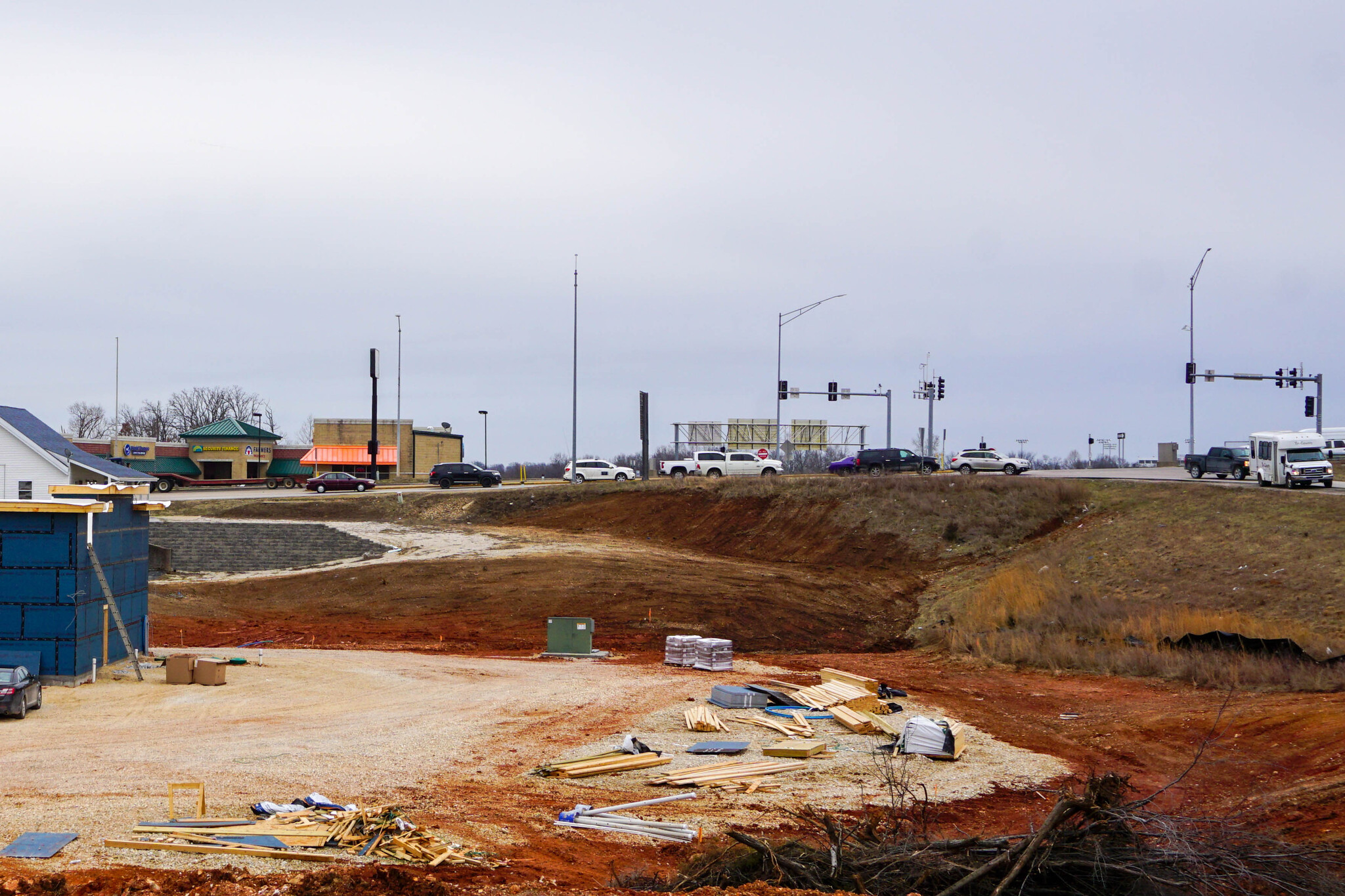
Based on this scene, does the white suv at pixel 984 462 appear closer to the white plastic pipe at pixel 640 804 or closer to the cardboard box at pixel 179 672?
the cardboard box at pixel 179 672

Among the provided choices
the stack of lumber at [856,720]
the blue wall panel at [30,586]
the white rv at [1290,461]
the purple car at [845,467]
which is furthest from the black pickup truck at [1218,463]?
the blue wall panel at [30,586]

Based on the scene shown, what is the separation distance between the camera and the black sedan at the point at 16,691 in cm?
1675

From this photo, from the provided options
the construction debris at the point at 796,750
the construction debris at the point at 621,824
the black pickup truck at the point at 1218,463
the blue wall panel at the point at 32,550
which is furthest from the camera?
the black pickup truck at the point at 1218,463

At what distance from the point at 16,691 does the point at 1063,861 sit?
15965 mm

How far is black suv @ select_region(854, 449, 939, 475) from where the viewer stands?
63.3 metres

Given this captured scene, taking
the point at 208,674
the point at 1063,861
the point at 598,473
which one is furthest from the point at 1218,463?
the point at 1063,861

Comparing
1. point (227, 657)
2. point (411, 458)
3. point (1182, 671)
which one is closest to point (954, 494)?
point (1182, 671)

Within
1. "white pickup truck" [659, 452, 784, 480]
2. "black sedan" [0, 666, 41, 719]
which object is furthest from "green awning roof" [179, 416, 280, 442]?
"black sedan" [0, 666, 41, 719]

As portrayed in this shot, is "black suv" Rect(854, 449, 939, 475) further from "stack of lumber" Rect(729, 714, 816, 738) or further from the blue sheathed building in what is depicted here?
the blue sheathed building

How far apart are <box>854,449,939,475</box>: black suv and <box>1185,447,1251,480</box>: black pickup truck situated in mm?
14447

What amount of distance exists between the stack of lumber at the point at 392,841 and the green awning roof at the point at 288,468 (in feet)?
255

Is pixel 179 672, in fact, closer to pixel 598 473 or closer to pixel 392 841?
pixel 392 841

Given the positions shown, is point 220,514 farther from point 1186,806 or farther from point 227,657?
point 1186,806

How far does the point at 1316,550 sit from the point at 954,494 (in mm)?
19588
